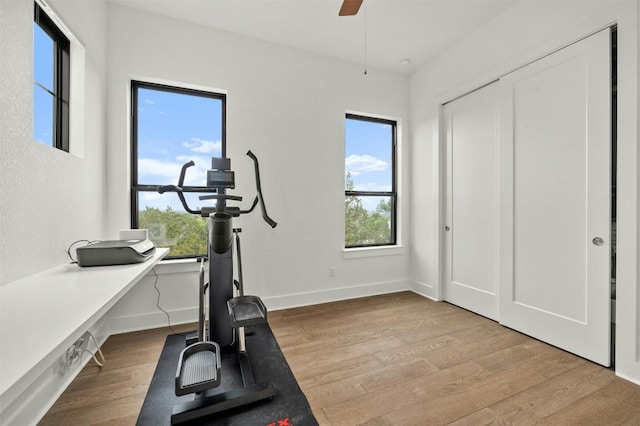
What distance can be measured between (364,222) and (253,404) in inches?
99.4

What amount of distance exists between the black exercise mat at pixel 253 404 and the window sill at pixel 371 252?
4.85 ft

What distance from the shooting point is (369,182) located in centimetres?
372

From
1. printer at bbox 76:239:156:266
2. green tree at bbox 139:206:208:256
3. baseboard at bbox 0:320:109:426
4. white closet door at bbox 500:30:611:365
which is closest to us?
baseboard at bbox 0:320:109:426

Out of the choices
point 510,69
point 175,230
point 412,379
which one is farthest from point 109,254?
point 510,69

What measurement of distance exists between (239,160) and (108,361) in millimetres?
1993

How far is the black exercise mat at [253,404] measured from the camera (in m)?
1.47

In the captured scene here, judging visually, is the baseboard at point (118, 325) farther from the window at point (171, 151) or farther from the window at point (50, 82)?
the window at point (50, 82)

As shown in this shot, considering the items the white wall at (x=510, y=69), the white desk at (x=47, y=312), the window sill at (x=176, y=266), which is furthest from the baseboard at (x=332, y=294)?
the white desk at (x=47, y=312)

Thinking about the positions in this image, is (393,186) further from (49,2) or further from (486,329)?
(49,2)

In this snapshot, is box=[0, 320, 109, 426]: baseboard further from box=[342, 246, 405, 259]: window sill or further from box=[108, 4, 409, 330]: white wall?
box=[342, 246, 405, 259]: window sill

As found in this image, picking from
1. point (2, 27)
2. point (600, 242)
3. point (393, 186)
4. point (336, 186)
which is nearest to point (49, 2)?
point (2, 27)

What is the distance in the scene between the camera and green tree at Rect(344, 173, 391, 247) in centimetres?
359

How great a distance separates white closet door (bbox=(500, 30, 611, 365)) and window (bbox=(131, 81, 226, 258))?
2905 millimetres

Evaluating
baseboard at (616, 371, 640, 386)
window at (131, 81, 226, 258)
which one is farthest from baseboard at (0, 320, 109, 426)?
baseboard at (616, 371, 640, 386)
